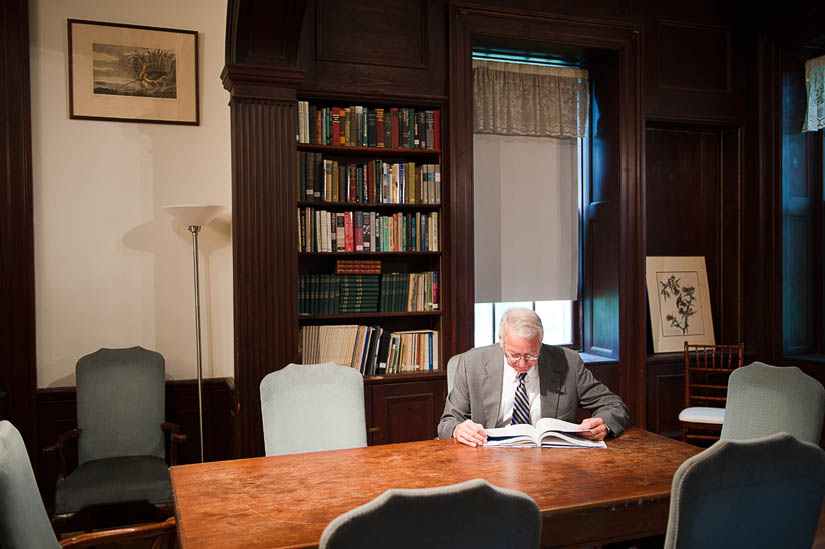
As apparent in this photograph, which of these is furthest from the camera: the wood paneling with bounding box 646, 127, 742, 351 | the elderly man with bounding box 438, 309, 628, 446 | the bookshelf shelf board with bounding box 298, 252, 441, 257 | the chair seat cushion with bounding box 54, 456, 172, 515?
the wood paneling with bounding box 646, 127, 742, 351

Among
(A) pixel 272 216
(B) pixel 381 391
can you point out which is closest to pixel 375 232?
(A) pixel 272 216

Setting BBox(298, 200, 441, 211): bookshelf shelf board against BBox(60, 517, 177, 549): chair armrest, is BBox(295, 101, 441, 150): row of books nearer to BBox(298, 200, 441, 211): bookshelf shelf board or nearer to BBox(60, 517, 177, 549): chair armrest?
BBox(298, 200, 441, 211): bookshelf shelf board

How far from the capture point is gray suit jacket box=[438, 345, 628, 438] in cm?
296

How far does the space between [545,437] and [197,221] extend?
2263mm

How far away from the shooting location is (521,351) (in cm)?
280

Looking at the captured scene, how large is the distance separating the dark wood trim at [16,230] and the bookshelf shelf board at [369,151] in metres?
1.53

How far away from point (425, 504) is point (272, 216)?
109 inches

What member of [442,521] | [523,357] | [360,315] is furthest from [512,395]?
[442,521]

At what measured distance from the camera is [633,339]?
482 centimetres

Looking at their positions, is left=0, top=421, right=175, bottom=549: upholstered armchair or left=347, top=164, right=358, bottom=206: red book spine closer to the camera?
left=0, top=421, right=175, bottom=549: upholstered armchair

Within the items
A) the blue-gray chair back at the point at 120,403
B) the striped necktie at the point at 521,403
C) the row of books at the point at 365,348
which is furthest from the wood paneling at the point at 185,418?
the striped necktie at the point at 521,403

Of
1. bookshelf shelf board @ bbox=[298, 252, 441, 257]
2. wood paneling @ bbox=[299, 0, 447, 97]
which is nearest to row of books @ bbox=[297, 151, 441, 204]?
bookshelf shelf board @ bbox=[298, 252, 441, 257]

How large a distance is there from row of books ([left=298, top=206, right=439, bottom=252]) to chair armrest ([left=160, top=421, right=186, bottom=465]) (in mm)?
1231

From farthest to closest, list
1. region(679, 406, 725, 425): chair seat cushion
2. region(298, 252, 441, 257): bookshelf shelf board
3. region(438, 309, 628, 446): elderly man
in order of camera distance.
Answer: region(679, 406, 725, 425): chair seat cushion, region(298, 252, 441, 257): bookshelf shelf board, region(438, 309, 628, 446): elderly man
